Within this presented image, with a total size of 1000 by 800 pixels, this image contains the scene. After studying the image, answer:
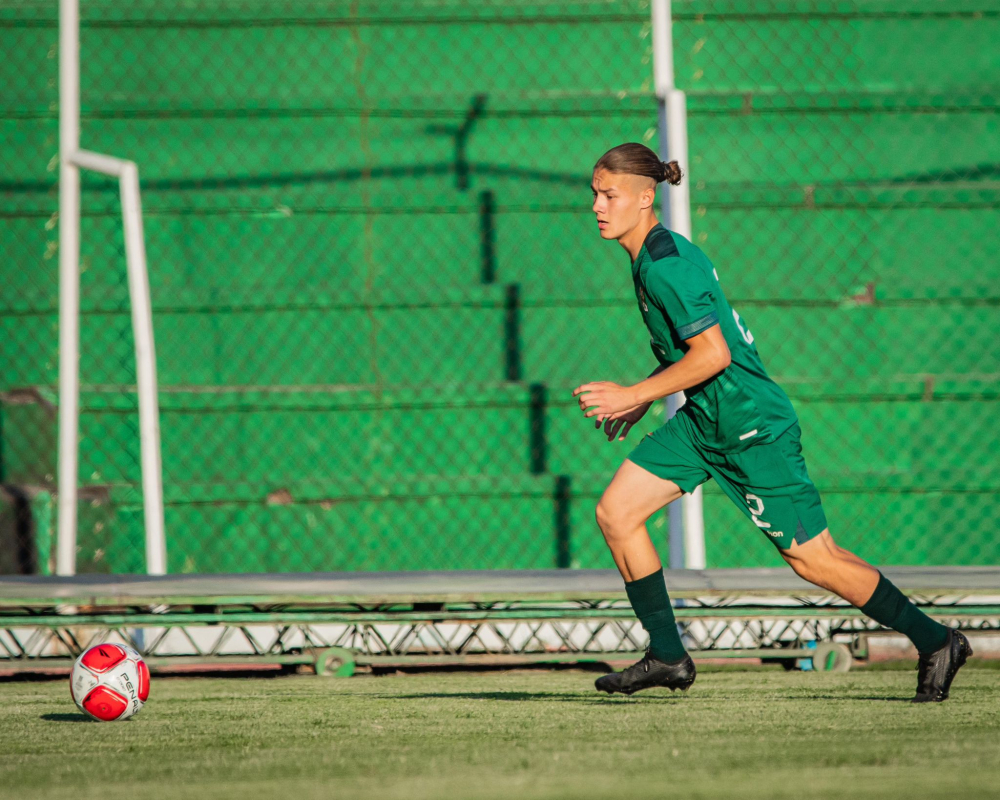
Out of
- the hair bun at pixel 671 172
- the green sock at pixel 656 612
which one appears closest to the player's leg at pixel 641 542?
the green sock at pixel 656 612

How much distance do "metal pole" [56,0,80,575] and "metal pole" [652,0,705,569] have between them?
333cm

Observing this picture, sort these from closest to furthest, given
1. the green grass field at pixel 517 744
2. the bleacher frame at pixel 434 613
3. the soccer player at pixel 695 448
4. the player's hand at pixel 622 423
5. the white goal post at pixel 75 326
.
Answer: the green grass field at pixel 517 744 → the soccer player at pixel 695 448 → the player's hand at pixel 622 423 → the bleacher frame at pixel 434 613 → the white goal post at pixel 75 326

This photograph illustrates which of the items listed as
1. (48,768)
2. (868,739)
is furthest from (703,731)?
(48,768)

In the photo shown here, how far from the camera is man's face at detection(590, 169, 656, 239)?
3.87 meters

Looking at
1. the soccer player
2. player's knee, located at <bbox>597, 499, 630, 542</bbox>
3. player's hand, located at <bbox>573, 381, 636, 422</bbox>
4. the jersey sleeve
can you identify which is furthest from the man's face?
player's knee, located at <bbox>597, 499, 630, 542</bbox>

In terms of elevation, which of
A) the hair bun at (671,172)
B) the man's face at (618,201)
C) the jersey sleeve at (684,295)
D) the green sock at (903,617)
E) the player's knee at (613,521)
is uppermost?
the hair bun at (671,172)

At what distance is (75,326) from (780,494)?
463cm

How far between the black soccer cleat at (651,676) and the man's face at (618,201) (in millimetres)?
1394

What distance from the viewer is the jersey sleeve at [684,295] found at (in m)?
3.59

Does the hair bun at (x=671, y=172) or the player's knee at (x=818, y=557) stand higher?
the hair bun at (x=671, y=172)

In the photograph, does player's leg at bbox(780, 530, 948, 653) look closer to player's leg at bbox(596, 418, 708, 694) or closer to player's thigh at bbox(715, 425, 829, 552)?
player's thigh at bbox(715, 425, 829, 552)

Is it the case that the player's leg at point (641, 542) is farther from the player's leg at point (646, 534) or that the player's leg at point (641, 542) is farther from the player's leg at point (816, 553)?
the player's leg at point (816, 553)

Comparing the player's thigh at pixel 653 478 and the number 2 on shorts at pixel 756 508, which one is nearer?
the number 2 on shorts at pixel 756 508

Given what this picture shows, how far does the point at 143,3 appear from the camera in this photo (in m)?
8.78
